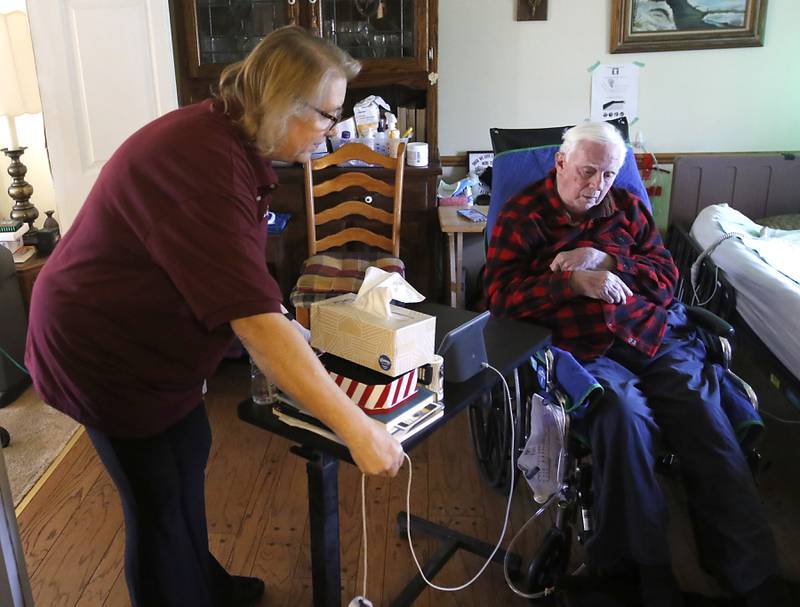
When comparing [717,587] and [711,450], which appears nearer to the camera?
[711,450]

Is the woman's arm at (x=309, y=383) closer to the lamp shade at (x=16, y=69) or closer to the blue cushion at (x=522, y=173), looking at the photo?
the blue cushion at (x=522, y=173)

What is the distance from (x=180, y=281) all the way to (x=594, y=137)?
1.24 m

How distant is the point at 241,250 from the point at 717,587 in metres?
1.45

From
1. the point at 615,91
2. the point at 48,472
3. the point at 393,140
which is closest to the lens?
the point at 48,472

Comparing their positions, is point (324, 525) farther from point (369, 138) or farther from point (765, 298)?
point (369, 138)

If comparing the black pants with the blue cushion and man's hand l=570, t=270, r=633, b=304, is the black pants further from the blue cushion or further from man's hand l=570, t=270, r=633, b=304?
the blue cushion

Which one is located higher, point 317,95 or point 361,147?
point 317,95

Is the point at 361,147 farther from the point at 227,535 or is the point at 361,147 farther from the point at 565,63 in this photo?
the point at 227,535

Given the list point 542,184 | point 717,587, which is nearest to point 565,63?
point 542,184

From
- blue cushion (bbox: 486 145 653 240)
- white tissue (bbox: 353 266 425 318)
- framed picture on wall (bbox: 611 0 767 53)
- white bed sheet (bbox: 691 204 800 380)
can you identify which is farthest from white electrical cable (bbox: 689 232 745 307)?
white tissue (bbox: 353 266 425 318)

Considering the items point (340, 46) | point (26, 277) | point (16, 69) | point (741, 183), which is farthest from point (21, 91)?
point (741, 183)

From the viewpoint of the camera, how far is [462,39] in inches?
121

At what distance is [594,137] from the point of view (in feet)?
6.03

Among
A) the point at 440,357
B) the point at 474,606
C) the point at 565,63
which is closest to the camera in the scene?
the point at 440,357
